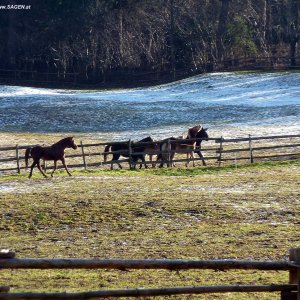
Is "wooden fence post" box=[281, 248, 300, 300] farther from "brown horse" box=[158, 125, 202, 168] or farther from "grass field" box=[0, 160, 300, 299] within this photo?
"brown horse" box=[158, 125, 202, 168]

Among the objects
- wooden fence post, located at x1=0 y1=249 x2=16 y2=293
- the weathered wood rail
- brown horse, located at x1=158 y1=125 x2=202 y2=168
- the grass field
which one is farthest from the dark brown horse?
wooden fence post, located at x1=0 y1=249 x2=16 y2=293

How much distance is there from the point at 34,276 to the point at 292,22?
62.7 metres

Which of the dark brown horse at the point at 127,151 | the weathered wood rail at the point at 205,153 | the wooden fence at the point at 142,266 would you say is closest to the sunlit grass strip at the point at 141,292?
the wooden fence at the point at 142,266

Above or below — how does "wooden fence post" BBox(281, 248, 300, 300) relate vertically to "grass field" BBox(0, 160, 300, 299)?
above

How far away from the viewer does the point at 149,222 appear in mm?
16844

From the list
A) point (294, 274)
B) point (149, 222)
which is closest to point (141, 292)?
point (294, 274)

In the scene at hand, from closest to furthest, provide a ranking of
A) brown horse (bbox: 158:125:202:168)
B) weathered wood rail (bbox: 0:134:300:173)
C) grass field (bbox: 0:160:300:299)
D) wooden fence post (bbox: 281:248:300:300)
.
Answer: wooden fence post (bbox: 281:248:300:300), grass field (bbox: 0:160:300:299), weathered wood rail (bbox: 0:134:300:173), brown horse (bbox: 158:125:202:168)

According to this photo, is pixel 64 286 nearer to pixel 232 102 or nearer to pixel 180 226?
pixel 180 226

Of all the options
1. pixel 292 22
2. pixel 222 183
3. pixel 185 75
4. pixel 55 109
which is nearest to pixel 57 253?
pixel 222 183

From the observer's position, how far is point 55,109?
52.7 m

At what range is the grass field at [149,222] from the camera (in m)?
11.0

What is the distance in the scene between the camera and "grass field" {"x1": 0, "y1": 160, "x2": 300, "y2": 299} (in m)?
11.0

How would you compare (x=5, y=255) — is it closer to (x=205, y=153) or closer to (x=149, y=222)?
(x=149, y=222)

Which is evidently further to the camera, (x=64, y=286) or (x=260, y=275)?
A: (x=260, y=275)
